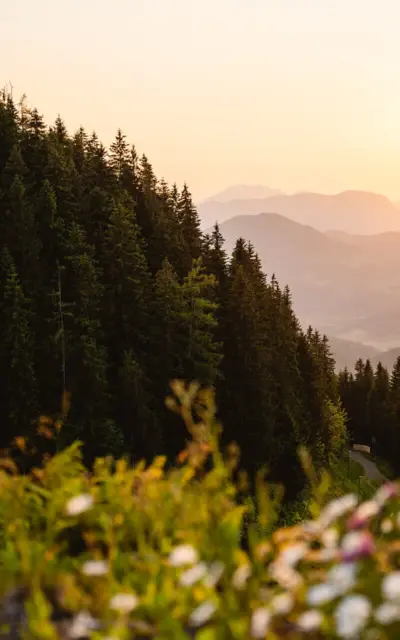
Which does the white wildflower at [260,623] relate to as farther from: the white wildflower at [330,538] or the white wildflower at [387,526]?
the white wildflower at [387,526]

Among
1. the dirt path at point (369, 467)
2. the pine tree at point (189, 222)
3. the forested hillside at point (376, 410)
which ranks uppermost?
the pine tree at point (189, 222)

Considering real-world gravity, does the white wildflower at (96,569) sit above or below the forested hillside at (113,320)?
below

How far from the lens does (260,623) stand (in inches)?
89.6

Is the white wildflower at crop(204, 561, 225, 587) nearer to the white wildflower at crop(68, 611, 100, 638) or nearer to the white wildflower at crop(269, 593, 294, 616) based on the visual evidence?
the white wildflower at crop(269, 593, 294, 616)

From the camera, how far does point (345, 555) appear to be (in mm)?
2451

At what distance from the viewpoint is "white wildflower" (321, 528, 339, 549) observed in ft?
8.66

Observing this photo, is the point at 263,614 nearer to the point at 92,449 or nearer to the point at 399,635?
the point at 399,635

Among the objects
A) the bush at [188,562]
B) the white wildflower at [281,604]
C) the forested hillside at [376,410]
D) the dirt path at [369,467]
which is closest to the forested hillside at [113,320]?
the dirt path at [369,467]

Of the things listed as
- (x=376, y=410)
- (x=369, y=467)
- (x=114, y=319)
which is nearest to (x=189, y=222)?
(x=114, y=319)

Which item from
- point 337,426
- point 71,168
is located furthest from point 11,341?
point 337,426

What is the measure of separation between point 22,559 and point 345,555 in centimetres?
165

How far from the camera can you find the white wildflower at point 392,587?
6.98ft

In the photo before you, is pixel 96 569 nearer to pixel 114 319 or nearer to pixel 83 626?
pixel 83 626

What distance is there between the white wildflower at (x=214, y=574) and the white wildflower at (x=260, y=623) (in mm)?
219
